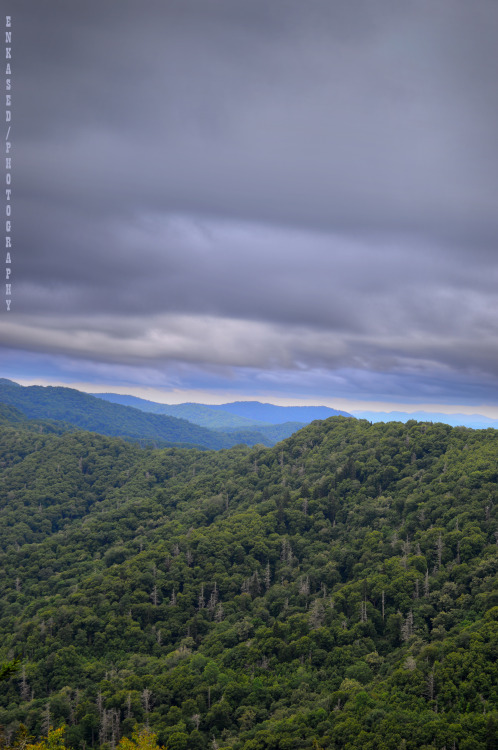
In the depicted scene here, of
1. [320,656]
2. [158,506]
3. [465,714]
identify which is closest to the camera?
[465,714]

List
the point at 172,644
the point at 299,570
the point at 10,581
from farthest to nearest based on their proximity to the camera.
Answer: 1. the point at 10,581
2. the point at 299,570
3. the point at 172,644

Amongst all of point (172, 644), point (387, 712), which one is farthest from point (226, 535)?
point (387, 712)

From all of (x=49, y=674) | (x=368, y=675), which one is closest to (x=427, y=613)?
(x=368, y=675)

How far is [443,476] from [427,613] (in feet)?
181

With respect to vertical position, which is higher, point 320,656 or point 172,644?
→ point 320,656

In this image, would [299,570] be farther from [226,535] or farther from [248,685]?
[248,685]

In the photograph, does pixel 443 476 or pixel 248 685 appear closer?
pixel 248 685

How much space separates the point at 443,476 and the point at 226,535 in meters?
66.0

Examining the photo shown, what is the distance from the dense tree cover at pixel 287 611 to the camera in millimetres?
75812

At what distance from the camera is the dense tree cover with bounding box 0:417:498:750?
7581 centimetres

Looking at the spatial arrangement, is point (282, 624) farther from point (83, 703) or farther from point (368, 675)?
point (83, 703)

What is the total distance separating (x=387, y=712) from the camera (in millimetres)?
71750

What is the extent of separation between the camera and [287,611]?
120m

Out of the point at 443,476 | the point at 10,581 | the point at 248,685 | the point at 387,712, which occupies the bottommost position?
the point at 10,581
